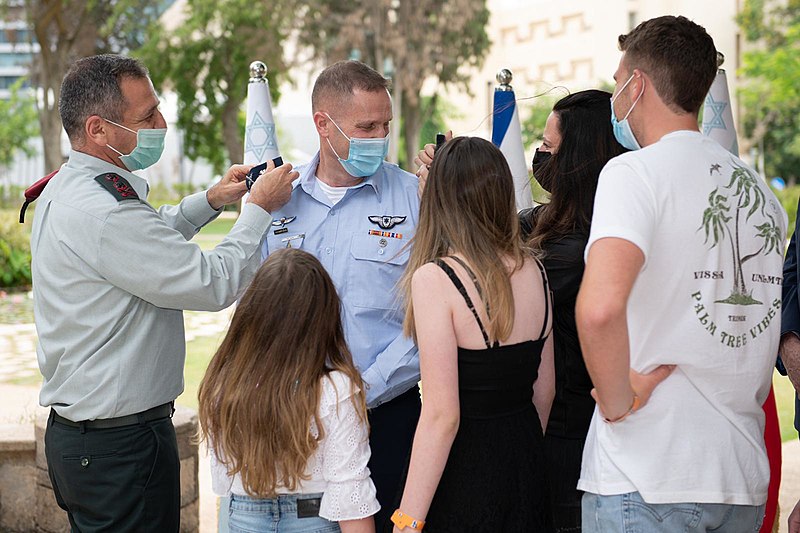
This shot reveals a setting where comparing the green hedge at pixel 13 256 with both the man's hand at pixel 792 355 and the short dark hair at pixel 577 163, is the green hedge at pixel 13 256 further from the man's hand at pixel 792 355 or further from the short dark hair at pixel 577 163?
the man's hand at pixel 792 355

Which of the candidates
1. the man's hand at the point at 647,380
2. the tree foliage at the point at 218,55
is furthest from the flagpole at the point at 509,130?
the tree foliage at the point at 218,55

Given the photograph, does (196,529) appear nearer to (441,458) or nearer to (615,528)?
(441,458)

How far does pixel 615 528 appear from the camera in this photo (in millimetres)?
1982

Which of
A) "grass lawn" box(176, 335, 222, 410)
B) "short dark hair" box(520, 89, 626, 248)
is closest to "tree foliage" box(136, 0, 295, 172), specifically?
"grass lawn" box(176, 335, 222, 410)

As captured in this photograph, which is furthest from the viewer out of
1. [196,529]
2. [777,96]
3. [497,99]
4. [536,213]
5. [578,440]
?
[777,96]

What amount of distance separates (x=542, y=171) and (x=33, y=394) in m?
6.69

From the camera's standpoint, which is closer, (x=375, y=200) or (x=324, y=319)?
(x=324, y=319)

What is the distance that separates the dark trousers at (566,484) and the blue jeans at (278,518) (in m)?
0.69

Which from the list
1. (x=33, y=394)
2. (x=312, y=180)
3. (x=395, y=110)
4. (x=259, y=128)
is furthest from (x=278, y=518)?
(x=395, y=110)

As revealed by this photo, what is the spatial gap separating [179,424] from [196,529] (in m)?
0.58

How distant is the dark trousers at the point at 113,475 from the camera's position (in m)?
2.79

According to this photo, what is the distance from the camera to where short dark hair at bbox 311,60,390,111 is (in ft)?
10.4

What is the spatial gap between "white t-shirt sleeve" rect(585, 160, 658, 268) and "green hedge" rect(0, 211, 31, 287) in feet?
45.7

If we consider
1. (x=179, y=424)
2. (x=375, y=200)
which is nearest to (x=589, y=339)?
(x=375, y=200)
